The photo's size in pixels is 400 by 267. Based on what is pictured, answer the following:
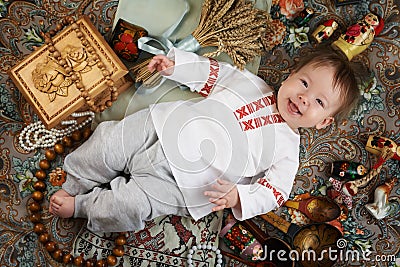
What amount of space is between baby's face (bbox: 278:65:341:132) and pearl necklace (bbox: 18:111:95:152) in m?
0.54

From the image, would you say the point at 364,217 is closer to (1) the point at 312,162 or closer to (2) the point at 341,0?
(1) the point at 312,162

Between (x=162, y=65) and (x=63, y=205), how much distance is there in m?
0.44

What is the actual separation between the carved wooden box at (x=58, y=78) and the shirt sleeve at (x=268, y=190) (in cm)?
45

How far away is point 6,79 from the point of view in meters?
1.32

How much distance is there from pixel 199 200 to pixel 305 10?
25.6 inches

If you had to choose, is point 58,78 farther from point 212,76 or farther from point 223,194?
point 223,194

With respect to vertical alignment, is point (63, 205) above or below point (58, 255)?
above

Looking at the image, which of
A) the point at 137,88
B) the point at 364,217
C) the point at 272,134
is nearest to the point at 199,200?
the point at 272,134

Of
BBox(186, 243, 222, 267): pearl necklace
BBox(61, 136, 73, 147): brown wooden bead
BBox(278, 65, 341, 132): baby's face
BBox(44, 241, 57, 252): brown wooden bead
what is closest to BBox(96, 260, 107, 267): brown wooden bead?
BBox(44, 241, 57, 252): brown wooden bead

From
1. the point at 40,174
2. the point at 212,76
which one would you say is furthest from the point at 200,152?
the point at 40,174

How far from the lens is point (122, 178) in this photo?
1243 millimetres

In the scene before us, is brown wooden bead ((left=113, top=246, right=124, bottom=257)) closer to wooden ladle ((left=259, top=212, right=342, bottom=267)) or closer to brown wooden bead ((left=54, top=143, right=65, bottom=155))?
brown wooden bead ((left=54, top=143, right=65, bottom=155))

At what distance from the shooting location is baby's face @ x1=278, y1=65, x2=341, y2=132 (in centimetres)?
120

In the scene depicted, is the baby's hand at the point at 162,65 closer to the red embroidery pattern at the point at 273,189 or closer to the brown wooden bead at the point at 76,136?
the brown wooden bead at the point at 76,136
